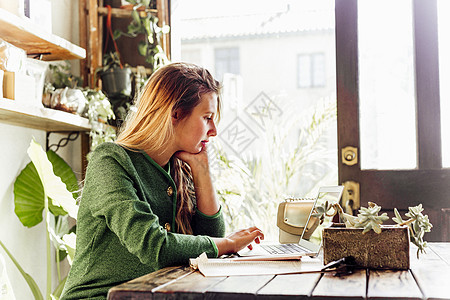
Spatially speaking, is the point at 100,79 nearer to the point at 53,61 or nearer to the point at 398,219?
the point at 53,61

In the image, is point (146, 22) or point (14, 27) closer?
point (14, 27)

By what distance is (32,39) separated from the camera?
2.31 metres

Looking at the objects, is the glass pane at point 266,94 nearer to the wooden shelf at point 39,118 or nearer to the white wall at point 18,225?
the wooden shelf at point 39,118

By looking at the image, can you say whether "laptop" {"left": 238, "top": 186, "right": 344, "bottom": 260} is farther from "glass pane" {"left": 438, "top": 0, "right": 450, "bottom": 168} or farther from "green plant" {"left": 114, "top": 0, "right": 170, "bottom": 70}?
"green plant" {"left": 114, "top": 0, "right": 170, "bottom": 70}

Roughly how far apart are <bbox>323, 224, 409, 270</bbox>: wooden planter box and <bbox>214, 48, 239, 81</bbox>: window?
8616 millimetres

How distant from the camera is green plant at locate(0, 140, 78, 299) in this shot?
7.40 ft

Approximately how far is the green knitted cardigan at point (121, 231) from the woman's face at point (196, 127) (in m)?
0.15

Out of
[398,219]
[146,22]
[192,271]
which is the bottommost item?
[192,271]

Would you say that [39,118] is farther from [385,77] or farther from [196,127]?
[385,77]

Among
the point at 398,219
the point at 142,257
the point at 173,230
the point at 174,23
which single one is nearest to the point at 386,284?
the point at 398,219

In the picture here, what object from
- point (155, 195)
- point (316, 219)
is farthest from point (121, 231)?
point (316, 219)

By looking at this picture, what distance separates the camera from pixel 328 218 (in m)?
1.60

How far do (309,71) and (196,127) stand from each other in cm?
794

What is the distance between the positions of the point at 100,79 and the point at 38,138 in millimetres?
472
